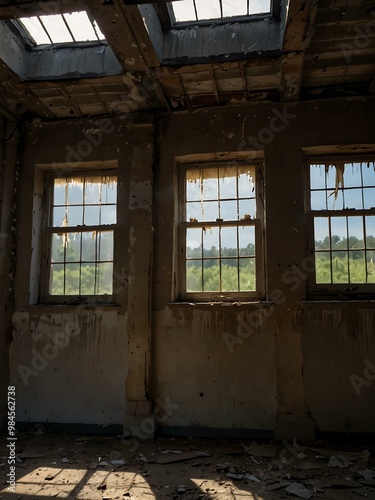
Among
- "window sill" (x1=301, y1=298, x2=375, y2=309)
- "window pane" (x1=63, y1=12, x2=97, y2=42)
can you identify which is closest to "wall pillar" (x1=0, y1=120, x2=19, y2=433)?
"window pane" (x1=63, y1=12, x2=97, y2=42)

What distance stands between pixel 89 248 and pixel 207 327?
1.50 m

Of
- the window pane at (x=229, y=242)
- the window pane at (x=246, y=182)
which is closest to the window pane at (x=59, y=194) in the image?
the window pane at (x=229, y=242)

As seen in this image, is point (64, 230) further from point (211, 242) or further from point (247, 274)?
point (247, 274)

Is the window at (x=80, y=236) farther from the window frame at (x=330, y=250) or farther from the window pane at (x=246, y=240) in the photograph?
the window frame at (x=330, y=250)

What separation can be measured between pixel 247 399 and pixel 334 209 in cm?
198

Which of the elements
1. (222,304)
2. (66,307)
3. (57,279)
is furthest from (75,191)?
(222,304)

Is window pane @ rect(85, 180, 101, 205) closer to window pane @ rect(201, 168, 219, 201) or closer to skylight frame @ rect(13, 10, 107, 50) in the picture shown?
window pane @ rect(201, 168, 219, 201)

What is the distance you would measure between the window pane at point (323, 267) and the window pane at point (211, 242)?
3.18ft

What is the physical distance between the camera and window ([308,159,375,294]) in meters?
3.68

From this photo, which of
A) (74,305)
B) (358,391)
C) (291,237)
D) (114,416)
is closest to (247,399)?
(358,391)

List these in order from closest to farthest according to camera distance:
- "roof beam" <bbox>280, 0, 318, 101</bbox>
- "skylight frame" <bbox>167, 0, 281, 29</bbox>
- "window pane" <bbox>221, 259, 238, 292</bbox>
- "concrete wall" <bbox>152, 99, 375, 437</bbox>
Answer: "roof beam" <bbox>280, 0, 318, 101</bbox>
"skylight frame" <bbox>167, 0, 281, 29</bbox>
"concrete wall" <bbox>152, 99, 375, 437</bbox>
"window pane" <bbox>221, 259, 238, 292</bbox>

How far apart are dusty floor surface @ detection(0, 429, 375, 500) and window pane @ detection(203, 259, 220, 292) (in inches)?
54.5

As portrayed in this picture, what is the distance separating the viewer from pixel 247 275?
384cm

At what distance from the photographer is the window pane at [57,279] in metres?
4.15
